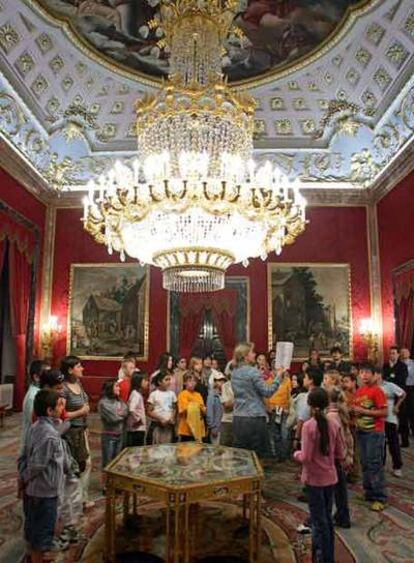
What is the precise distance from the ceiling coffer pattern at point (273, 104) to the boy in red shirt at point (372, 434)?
21.5 ft

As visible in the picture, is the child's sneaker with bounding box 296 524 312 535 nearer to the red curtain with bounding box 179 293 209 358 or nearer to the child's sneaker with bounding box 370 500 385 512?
the child's sneaker with bounding box 370 500 385 512

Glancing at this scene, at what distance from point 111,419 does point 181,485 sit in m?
2.09

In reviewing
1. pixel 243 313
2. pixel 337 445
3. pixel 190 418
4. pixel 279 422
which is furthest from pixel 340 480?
pixel 243 313

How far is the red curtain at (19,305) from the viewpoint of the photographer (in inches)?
418

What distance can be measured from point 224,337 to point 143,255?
19.0 ft

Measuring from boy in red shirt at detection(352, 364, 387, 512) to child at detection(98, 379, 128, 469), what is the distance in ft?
9.13

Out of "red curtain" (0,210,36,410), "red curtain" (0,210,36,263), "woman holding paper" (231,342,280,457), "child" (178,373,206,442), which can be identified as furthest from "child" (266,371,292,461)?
"red curtain" (0,210,36,263)

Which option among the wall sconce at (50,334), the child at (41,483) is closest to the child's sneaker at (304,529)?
the child at (41,483)

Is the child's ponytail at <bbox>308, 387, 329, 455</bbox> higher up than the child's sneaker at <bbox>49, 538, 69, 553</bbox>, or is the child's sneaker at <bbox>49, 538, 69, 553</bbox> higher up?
the child's ponytail at <bbox>308, 387, 329, 455</bbox>

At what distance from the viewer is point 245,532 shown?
445cm

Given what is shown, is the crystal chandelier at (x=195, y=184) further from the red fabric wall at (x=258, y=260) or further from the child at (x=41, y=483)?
the red fabric wall at (x=258, y=260)

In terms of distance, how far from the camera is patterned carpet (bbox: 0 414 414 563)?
157 inches

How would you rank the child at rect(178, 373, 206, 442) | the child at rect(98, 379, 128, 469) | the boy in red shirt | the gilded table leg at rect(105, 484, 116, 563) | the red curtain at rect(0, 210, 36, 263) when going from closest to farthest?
the gilded table leg at rect(105, 484, 116, 563) → the boy in red shirt → the child at rect(98, 379, 128, 469) → the child at rect(178, 373, 206, 442) → the red curtain at rect(0, 210, 36, 263)

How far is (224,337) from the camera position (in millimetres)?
12164
